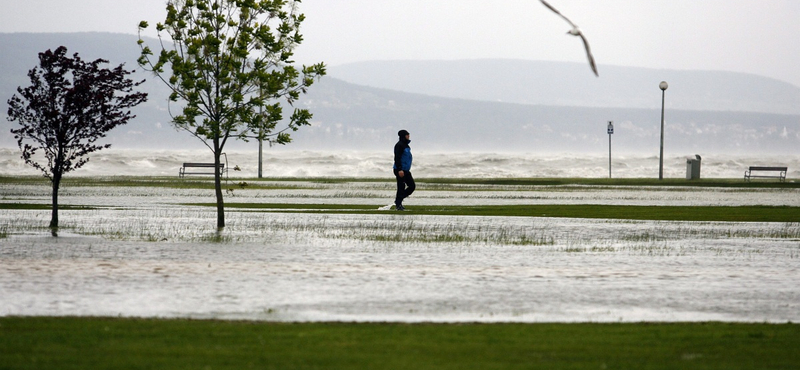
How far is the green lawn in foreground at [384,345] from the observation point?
7258mm

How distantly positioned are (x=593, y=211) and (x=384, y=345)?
19564 millimetres

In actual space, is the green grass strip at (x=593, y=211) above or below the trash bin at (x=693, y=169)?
below

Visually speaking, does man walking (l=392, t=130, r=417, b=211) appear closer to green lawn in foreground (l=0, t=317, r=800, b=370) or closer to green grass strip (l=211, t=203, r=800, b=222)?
green grass strip (l=211, t=203, r=800, b=222)

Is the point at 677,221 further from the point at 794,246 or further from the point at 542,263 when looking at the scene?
the point at 542,263

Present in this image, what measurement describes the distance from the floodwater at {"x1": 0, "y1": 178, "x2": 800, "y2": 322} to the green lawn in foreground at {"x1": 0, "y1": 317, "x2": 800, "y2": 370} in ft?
2.19

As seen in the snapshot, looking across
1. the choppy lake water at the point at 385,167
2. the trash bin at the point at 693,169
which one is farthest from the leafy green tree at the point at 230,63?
the choppy lake water at the point at 385,167

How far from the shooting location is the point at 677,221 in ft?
75.8

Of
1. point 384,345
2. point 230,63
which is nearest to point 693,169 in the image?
point 230,63

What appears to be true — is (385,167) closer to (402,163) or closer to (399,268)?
(402,163)

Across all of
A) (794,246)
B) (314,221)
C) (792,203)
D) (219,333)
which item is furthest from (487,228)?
(792,203)

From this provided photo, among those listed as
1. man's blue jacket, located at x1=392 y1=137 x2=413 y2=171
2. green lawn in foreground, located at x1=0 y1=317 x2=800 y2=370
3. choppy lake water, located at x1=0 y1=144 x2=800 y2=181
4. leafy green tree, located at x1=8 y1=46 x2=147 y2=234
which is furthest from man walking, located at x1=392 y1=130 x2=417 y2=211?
choppy lake water, located at x1=0 y1=144 x2=800 y2=181

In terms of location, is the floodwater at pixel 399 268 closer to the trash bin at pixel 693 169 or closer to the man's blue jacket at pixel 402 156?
the man's blue jacket at pixel 402 156

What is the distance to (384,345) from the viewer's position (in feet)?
26.1

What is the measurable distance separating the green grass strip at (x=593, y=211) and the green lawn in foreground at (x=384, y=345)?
15.8 m
